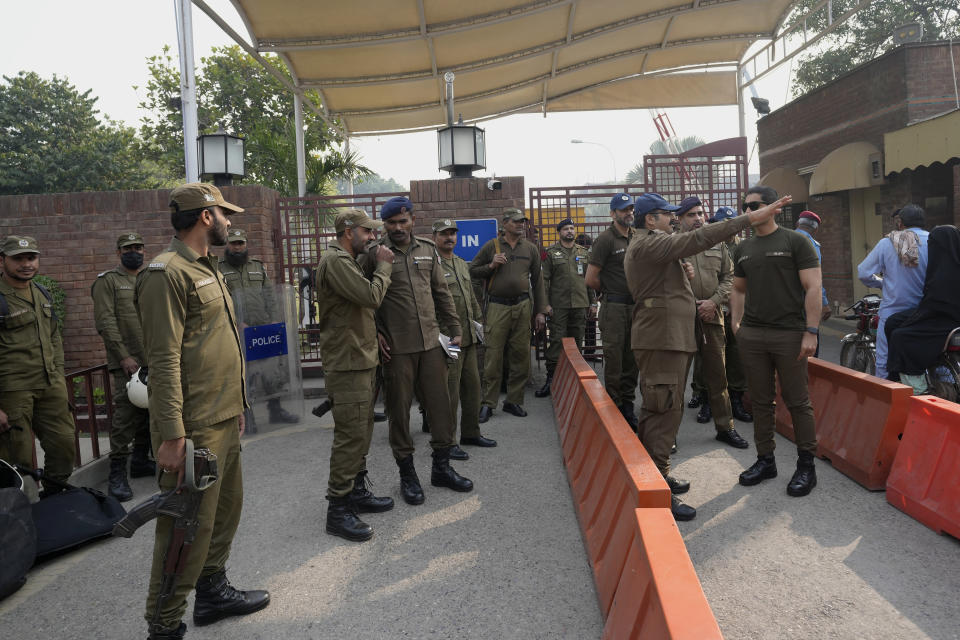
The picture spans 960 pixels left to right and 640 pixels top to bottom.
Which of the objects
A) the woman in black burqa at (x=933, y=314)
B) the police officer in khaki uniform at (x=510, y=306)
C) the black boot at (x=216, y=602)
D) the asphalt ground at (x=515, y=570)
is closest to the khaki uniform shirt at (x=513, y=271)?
the police officer in khaki uniform at (x=510, y=306)

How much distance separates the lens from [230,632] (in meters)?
3.08

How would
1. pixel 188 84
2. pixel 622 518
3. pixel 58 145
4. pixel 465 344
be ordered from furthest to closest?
pixel 58 145 → pixel 188 84 → pixel 465 344 → pixel 622 518

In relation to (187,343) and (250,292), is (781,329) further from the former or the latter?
(250,292)

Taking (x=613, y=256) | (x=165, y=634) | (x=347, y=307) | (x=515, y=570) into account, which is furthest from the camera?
(x=613, y=256)

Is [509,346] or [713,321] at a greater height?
[713,321]

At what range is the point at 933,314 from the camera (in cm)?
531

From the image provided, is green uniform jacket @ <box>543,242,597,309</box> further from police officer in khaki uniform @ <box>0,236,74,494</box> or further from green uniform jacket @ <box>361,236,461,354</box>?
police officer in khaki uniform @ <box>0,236,74,494</box>

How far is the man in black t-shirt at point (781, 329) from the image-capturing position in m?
4.48

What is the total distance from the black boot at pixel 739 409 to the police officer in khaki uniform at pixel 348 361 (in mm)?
3898

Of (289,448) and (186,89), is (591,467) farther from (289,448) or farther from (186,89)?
(186,89)

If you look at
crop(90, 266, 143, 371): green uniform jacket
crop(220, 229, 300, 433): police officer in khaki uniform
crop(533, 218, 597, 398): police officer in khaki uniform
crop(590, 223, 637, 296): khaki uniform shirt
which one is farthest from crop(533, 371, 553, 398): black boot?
crop(90, 266, 143, 371): green uniform jacket

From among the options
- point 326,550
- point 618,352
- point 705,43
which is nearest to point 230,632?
point 326,550

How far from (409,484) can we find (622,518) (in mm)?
2069

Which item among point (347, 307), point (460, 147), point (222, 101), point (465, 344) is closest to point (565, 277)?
point (460, 147)
